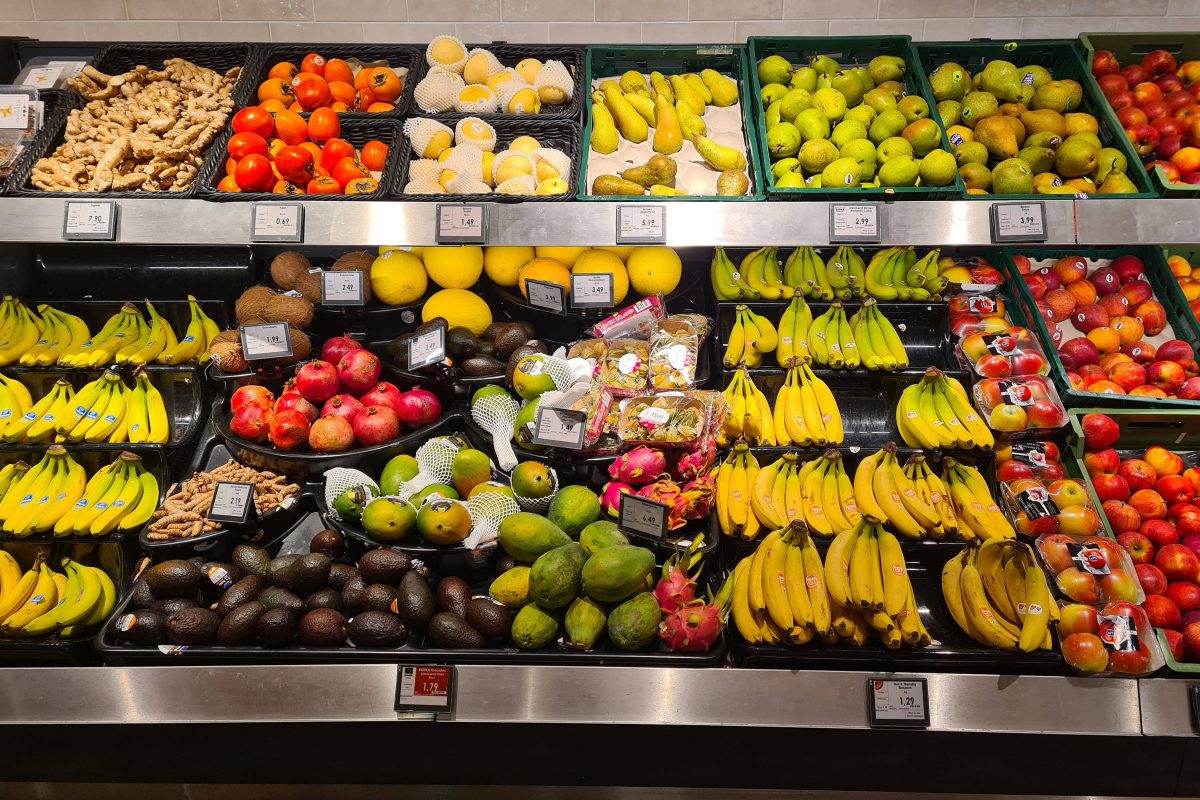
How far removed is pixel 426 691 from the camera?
1796 mm

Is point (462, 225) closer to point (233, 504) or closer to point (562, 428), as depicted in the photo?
point (562, 428)

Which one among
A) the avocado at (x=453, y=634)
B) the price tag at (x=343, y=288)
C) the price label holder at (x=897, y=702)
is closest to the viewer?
the price label holder at (x=897, y=702)

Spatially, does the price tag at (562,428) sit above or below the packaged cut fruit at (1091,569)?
above

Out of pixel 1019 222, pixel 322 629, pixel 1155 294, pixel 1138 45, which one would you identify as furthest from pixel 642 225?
pixel 1138 45

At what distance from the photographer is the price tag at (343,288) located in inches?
101

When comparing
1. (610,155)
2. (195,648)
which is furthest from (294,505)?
(610,155)

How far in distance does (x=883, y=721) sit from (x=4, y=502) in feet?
8.32

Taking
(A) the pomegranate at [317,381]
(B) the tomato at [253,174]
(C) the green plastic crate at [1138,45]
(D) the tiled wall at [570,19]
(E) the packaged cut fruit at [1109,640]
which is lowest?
(E) the packaged cut fruit at [1109,640]

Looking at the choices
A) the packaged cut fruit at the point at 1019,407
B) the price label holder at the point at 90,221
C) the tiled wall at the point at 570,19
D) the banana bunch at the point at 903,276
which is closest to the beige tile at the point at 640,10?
the tiled wall at the point at 570,19

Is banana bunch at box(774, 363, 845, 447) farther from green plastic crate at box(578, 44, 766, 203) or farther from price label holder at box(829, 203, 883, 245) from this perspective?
green plastic crate at box(578, 44, 766, 203)

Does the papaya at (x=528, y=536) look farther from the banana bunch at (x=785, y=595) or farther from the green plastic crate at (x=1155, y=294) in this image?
the green plastic crate at (x=1155, y=294)

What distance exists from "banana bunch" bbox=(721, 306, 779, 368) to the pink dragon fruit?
465mm

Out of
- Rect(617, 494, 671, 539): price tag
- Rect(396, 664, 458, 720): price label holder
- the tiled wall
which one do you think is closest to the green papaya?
Rect(617, 494, 671, 539): price tag

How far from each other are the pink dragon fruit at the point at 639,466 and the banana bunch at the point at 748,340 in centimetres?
47
